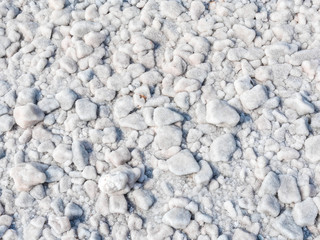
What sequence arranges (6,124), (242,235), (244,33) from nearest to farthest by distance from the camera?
(242,235) → (6,124) → (244,33)

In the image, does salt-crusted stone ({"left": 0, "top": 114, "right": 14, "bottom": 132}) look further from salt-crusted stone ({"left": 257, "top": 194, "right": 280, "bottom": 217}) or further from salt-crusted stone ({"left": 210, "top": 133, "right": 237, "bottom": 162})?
salt-crusted stone ({"left": 257, "top": 194, "right": 280, "bottom": 217})

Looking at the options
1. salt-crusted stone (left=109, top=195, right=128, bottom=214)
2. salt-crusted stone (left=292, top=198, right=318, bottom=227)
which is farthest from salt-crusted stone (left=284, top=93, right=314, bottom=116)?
salt-crusted stone (left=109, top=195, right=128, bottom=214)

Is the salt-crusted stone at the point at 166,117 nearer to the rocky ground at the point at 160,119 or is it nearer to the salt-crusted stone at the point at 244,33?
the rocky ground at the point at 160,119

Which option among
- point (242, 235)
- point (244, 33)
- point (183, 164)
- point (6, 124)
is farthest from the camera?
point (244, 33)

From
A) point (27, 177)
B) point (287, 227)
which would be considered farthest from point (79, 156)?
point (287, 227)

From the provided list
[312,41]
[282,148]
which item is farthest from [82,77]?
[312,41]

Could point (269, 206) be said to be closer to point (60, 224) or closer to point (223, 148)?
point (223, 148)
